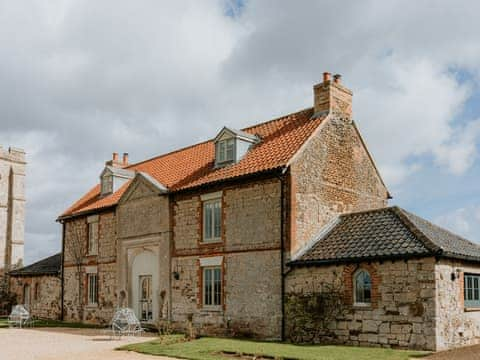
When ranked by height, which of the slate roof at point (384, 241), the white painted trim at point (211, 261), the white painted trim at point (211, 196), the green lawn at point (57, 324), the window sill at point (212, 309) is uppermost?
the white painted trim at point (211, 196)

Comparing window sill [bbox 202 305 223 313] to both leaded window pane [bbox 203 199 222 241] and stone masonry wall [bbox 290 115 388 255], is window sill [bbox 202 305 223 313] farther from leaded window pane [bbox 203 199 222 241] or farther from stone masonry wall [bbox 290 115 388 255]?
stone masonry wall [bbox 290 115 388 255]

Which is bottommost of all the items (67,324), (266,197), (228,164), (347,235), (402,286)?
(67,324)

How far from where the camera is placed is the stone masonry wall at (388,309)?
16.2m

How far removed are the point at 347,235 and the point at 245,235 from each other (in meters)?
3.81

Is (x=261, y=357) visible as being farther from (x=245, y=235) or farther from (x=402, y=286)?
(x=245, y=235)

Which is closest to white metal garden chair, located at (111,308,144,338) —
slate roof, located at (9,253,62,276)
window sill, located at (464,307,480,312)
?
slate roof, located at (9,253,62,276)

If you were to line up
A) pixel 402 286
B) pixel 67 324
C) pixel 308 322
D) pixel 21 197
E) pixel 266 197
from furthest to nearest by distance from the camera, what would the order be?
1. pixel 21 197
2. pixel 67 324
3. pixel 266 197
4. pixel 308 322
5. pixel 402 286

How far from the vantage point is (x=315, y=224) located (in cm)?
2100

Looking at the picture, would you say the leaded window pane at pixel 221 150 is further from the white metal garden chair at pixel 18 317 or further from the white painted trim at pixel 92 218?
the white metal garden chair at pixel 18 317

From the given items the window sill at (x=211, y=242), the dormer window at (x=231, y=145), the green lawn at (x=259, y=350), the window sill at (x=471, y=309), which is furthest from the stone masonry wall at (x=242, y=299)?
the window sill at (x=471, y=309)

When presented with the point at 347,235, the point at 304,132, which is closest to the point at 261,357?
the point at 347,235

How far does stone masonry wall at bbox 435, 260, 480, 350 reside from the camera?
16344 mm

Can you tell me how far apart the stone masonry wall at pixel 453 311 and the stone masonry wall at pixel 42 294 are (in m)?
22.9

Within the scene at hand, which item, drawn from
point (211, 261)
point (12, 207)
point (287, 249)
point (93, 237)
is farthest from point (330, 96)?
point (12, 207)
